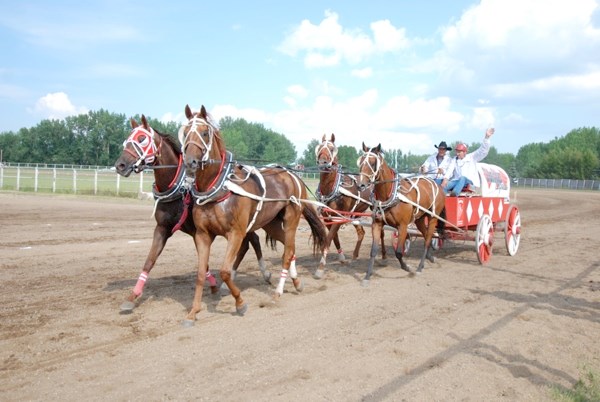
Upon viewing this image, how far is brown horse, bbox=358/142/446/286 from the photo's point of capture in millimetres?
8539

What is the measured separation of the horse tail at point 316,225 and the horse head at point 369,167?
0.93 metres

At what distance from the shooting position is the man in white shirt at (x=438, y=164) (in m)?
11.2

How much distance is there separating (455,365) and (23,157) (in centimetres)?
9550

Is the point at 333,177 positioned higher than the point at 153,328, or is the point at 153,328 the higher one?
the point at 333,177

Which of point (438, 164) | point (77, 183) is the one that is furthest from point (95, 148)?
point (438, 164)

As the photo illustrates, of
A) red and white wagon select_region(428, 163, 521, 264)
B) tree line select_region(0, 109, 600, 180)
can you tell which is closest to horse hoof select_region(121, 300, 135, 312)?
red and white wagon select_region(428, 163, 521, 264)

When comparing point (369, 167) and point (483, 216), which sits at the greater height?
point (369, 167)

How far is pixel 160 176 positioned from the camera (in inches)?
254

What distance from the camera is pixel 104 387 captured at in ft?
13.7

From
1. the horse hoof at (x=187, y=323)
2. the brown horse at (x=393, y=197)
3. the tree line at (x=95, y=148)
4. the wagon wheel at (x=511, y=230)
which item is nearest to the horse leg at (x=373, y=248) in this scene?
the brown horse at (x=393, y=197)

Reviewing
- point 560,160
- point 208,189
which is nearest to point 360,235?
point 208,189

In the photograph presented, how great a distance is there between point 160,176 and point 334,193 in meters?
4.26

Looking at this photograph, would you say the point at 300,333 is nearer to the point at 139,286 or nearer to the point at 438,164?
the point at 139,286

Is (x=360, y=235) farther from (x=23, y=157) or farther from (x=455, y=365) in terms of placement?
(x=23, y=157)
